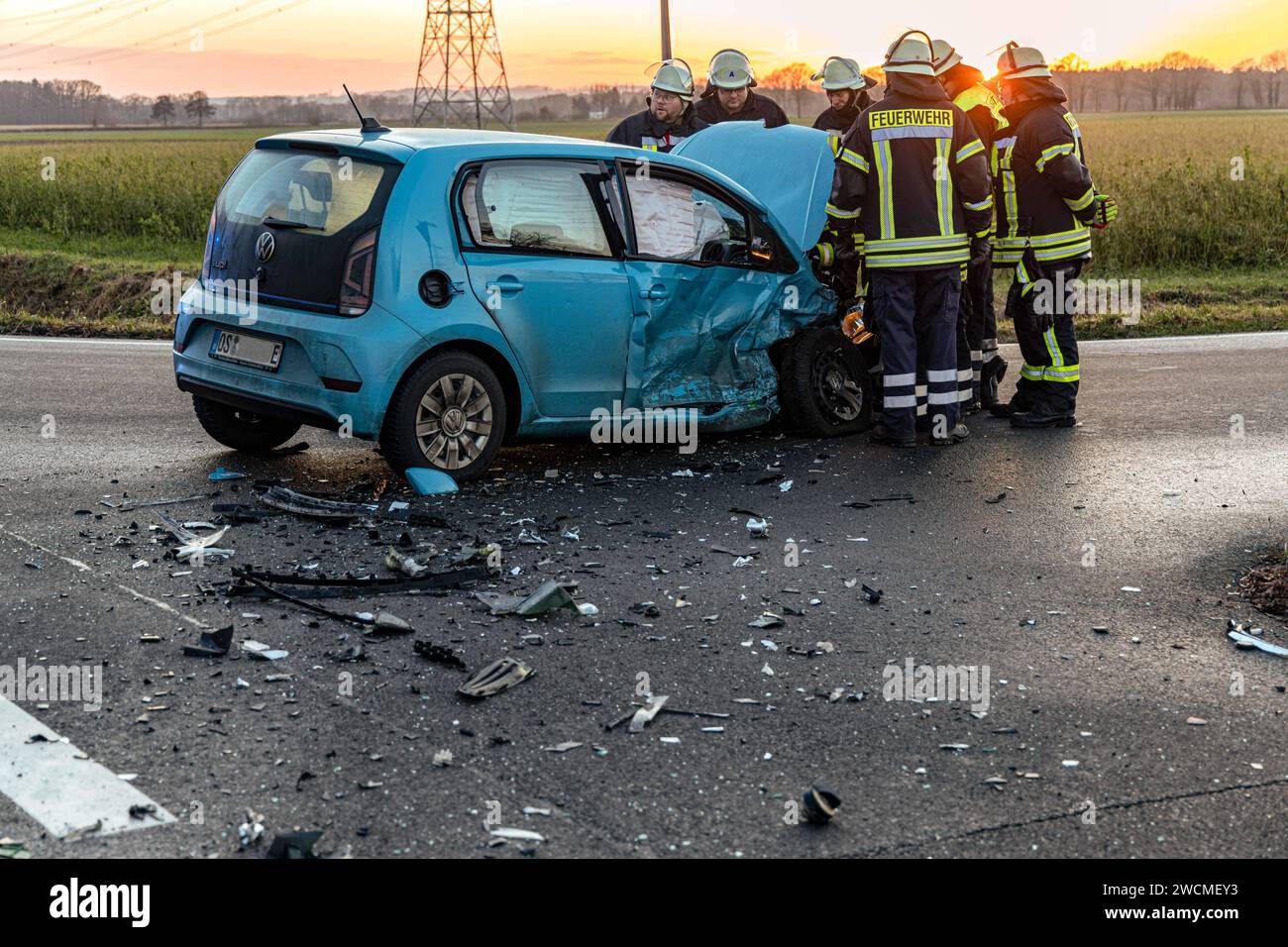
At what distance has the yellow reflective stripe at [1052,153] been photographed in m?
9.02

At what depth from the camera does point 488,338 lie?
7.31m

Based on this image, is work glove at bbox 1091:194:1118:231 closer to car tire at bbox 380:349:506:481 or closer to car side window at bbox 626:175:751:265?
car side window at bbox 626:175:751:265

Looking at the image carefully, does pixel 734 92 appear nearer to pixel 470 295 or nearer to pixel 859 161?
pixel 859 161

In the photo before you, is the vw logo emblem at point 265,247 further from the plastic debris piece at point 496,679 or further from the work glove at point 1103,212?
the work glove at point 1103,212

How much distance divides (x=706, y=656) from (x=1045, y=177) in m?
5.19

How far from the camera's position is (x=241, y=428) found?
26.7 feet

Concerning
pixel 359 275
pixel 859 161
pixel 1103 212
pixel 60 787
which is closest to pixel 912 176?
pixel 859 161

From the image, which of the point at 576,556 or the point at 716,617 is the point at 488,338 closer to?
the point at 576,556

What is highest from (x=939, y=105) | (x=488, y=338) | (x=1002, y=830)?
(x=939, y=105)

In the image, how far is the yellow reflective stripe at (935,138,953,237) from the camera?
28.1 ft

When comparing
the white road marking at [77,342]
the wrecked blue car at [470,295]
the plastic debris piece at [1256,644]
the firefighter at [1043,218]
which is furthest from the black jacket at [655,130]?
the plastic debris piece at [1256,644]

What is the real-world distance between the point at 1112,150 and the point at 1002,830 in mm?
35269
